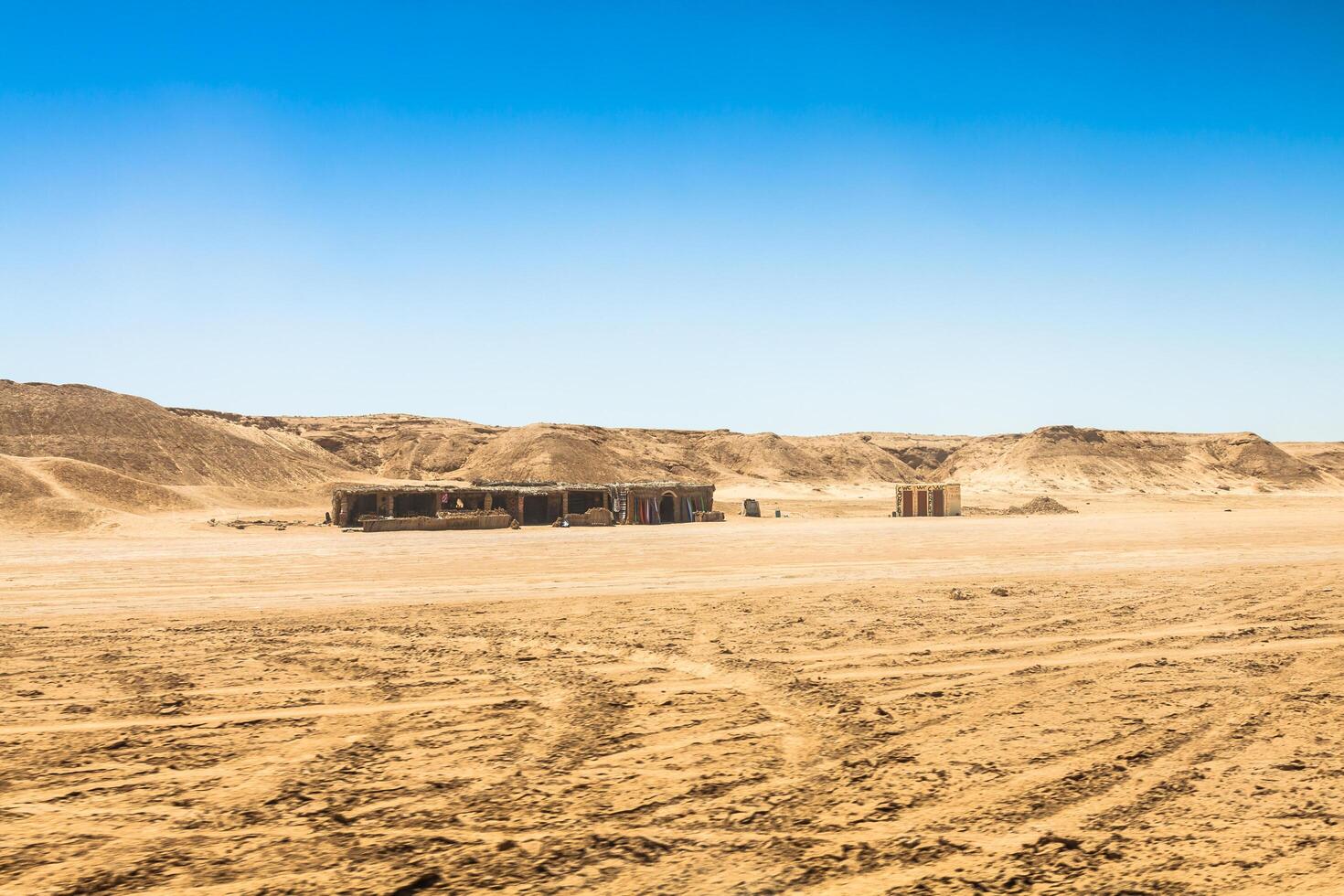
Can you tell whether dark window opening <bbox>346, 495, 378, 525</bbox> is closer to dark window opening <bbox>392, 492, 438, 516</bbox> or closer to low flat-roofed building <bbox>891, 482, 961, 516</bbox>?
dark window opening <bbox>392, 492, 438, 516</bbox>

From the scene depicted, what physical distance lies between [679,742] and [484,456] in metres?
69.2

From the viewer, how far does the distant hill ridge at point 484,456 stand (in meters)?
47.1

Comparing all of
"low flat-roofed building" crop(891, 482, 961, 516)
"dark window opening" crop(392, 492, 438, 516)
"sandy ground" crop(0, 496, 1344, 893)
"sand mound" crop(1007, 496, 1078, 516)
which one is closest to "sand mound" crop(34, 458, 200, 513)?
"dark window opening" crop(392, 492, 438, 516)

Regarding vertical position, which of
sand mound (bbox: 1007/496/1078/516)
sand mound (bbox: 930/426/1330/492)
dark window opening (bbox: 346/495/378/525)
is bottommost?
sand mound (bbox: 1007/496/1078/516)

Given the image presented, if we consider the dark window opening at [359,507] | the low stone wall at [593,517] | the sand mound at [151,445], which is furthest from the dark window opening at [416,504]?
the sand mound at [151,445]

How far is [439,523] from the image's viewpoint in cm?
3316

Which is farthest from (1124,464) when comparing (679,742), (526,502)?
(679,742)

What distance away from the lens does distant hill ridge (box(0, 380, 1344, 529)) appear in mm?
47062

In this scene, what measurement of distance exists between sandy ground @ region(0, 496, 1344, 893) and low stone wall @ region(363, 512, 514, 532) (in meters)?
19.4

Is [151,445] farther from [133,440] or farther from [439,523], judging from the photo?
[439,523]

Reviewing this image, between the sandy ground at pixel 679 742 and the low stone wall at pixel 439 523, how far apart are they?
1936 cm

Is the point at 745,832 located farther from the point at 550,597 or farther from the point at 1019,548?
the point at 1019,548

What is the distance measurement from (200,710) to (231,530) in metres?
28.4

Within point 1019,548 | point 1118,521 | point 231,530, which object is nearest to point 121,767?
point 1019,548
